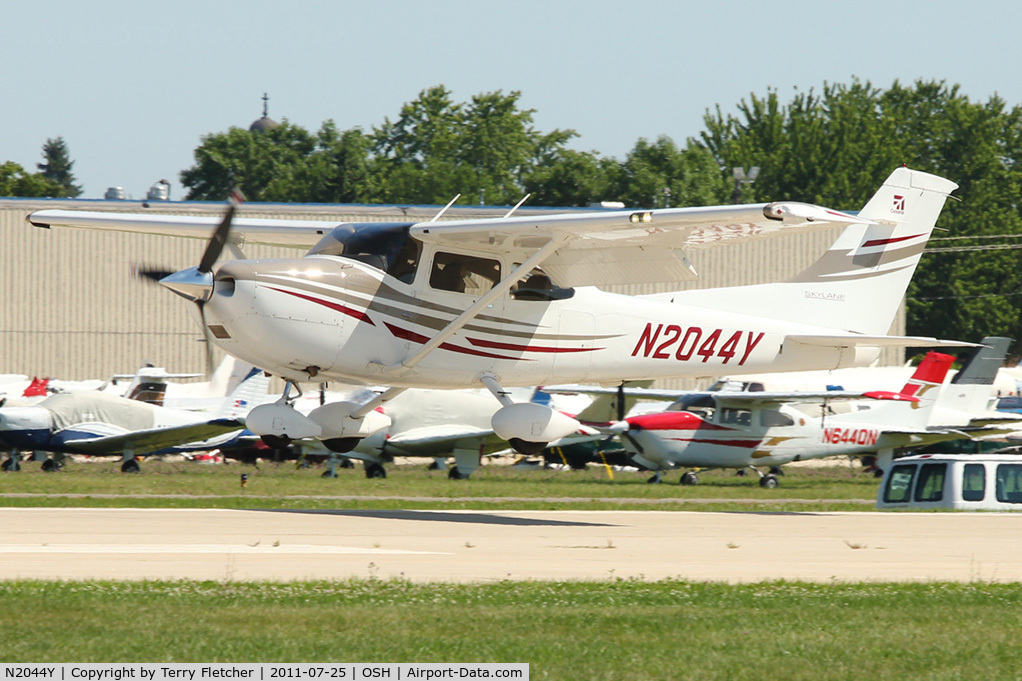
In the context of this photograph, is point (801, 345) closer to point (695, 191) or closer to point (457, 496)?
point (457, 496)

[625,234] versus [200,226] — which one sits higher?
[200,226]

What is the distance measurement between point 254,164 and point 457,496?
6793 centimetres

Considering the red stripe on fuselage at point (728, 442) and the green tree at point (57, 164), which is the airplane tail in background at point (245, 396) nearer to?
the red stripe on fuselage at point (728, 442)

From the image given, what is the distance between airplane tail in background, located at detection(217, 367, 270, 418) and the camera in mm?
28109

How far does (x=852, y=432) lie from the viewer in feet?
95.5

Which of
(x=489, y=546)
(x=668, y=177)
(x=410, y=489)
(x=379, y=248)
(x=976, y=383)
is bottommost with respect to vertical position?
(x=410, y=489)

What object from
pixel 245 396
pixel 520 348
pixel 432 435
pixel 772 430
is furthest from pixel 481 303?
pixel 772 430

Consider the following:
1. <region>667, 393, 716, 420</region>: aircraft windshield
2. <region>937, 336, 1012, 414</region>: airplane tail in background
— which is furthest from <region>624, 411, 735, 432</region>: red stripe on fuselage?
<region>937, 336, 1012, 414</region>: airplane tail in background

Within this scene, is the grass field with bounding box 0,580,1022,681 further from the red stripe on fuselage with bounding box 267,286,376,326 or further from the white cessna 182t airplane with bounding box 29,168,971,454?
the red stripe on fuselage with bounding box 267,286,376,326

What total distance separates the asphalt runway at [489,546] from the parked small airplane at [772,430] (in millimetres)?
11662

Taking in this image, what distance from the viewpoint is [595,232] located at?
15.7 m

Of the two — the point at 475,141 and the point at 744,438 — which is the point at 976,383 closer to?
the point at 744,438

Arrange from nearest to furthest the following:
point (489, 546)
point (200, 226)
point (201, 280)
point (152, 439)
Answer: point (489, 546) < point (201, 280) < point (200, 226) < point (152, 439)

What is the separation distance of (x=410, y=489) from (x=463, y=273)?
29.4 feet
